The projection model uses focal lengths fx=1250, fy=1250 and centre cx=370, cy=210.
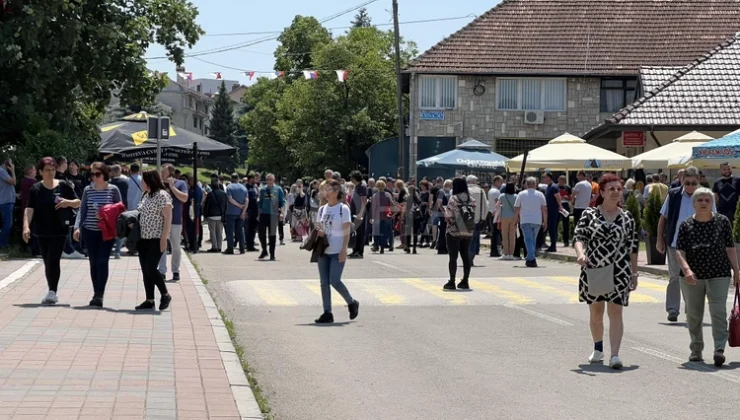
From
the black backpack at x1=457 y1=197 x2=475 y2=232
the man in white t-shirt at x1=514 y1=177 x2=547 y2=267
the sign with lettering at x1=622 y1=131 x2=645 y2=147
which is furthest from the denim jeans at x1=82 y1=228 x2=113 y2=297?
the sign with lettering at x1=622 y1=131 x2=645 y2=147

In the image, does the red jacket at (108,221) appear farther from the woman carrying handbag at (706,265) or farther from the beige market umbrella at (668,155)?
the beige market umbrella at (668,155)

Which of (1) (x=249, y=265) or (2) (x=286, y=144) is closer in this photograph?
(1) (x=249, y=265)

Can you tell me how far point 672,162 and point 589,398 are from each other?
20.8m

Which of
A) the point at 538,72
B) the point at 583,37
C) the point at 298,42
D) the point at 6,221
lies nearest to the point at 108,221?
the point at 6,221

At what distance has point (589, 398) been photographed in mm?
9328

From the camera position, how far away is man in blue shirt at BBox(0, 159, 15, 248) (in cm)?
2361

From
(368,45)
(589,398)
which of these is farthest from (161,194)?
(368,45)

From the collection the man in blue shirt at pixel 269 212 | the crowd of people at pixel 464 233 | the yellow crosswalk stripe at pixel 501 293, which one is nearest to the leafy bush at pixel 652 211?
the crowd of people at pixel 464 233

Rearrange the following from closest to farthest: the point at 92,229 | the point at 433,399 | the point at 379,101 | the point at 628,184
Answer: the point at 433,399 → the point at 92,229 → the point at 628,184 → the point at 379,101

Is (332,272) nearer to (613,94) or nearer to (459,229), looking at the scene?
(459,229)

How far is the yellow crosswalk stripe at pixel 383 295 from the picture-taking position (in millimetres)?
16875

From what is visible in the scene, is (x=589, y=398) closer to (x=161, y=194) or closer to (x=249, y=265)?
(x=161, y=194)

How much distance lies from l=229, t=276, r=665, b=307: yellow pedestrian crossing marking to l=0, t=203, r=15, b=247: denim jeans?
6198mm

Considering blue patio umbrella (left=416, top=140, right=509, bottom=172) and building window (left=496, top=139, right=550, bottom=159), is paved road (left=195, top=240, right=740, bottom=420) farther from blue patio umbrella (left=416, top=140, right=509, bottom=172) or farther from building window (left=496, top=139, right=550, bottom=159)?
building window (left=496, top=139, right=550, bottom=159)
